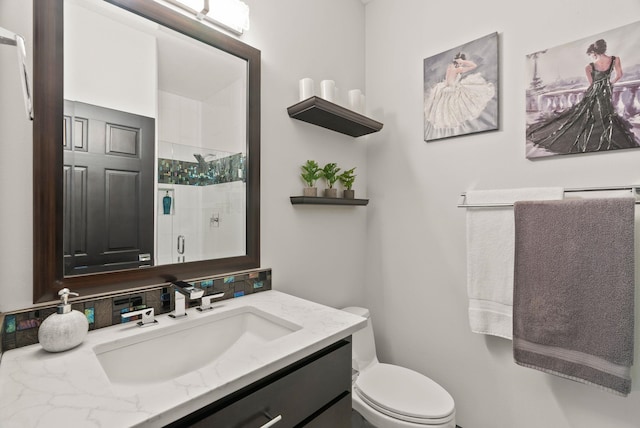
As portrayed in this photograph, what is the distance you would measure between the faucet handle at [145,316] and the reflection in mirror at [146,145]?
16 centimetres

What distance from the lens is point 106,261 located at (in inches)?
36.2

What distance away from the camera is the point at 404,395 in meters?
1.30

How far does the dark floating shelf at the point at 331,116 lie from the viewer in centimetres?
135

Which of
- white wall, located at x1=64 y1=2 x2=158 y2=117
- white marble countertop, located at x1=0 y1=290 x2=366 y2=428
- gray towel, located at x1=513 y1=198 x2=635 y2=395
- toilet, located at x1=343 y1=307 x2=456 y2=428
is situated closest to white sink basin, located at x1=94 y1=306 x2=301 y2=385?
white marble countertop, located at x1=0 y1=290 x2=366 y2=428

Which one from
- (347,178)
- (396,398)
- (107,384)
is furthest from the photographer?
(347,178)

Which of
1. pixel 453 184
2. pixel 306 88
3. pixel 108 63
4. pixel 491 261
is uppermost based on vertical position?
pixel 306 88

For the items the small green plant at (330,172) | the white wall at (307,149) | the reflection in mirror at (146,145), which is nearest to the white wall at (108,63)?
the reflection in mirror at (146,145)

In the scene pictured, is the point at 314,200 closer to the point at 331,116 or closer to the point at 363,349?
the point at 331,116

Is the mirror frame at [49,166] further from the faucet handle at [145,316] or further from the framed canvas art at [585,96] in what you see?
the framed canvas art at [585,96]

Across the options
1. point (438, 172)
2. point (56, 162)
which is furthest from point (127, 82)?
point (438, 172)

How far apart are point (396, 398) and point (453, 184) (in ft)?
3.49

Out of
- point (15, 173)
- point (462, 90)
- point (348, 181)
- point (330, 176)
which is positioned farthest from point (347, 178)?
point (15, 173)

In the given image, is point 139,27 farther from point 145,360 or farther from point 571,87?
point 571,87

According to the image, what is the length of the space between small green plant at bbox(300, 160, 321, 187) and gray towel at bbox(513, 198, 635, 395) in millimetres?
900
